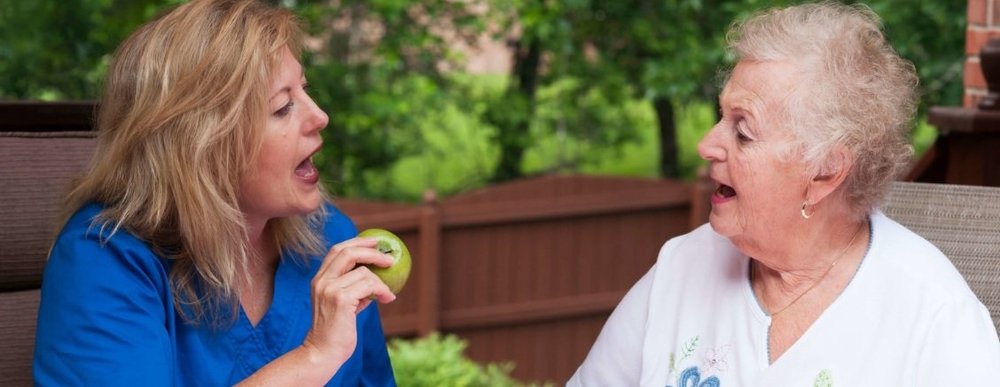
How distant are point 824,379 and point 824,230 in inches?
9.0

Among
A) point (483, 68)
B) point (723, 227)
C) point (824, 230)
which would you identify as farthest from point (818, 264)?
point (483, 68)

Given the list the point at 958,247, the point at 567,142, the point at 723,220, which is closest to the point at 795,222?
the point at 723,220

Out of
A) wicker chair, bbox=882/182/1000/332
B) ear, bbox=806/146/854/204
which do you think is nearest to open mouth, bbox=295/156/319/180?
ear, bbox=806/146/854/204

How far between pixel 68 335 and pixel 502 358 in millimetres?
4019

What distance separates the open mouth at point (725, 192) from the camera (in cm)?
202

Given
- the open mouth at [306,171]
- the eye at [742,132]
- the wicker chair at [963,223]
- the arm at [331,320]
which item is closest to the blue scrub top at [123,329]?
the arm at [331,320]

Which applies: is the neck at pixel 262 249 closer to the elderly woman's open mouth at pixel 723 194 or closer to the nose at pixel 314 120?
the nose at pixel 314 120

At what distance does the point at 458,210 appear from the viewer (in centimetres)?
556

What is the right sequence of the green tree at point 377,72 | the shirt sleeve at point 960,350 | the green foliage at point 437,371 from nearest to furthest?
the shirt sleeve at point 960,350 < the green foliage at point 437,371 < the green tree at point 377,72

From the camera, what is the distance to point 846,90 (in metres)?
1.94

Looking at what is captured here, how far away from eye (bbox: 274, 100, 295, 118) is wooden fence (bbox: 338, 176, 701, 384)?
323cm

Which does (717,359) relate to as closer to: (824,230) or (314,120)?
(824,230)

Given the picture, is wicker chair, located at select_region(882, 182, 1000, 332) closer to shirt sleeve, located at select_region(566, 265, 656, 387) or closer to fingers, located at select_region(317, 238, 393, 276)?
shirt sleeve, located at select_region(566, 265, 656, 387)

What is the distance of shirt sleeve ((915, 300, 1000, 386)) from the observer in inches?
72.8
